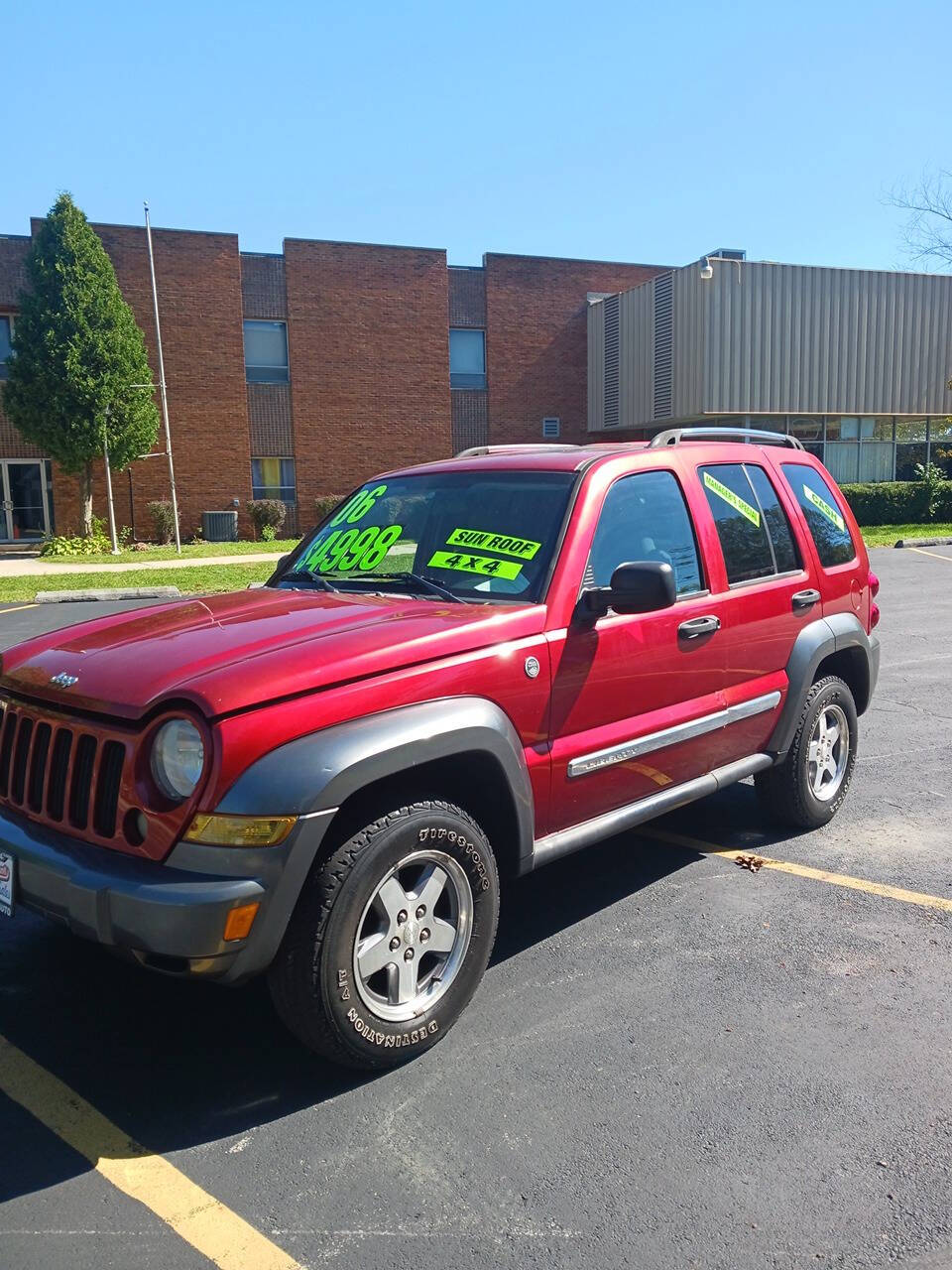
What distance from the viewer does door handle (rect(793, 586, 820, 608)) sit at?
15.5 feet

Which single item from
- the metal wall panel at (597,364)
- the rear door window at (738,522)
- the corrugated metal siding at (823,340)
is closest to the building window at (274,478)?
the metal wall panel at (597,364)

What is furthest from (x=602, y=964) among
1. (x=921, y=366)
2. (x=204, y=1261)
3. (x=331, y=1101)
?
(x=921, y=366)

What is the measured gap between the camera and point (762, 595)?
4.51 metres

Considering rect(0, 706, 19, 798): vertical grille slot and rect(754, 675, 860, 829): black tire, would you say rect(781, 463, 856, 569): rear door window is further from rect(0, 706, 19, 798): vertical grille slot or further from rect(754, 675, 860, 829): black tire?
rect(0, 706, 19, 798): vertical grille slot

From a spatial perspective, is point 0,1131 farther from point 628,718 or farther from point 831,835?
point 831,835

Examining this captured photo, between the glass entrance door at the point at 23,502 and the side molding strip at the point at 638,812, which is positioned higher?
the glass entrance door at the point at 23,502

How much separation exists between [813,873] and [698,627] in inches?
54.6

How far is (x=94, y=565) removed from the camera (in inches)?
821

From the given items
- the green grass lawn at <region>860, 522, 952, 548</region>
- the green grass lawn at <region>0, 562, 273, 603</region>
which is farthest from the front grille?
the green grass lawn at <region>860, 522, 952, 548</region>

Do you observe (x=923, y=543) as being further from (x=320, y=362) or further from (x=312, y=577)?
(x=312, y=577)

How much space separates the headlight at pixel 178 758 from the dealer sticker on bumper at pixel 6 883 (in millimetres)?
588

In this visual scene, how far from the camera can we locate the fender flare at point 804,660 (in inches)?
185

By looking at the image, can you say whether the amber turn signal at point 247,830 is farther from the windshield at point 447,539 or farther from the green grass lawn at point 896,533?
the green grass lawn at point 896,533

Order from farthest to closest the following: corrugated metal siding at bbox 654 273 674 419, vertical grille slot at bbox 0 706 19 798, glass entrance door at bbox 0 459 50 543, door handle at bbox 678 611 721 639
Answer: glass entrance door at bbox 0 459 50 543 < corrugated metal siding at bbox 654 273 674 419 < door handle at bbox 678 611 721 639 < vertical grille slot at bbox 0 706 19 798
